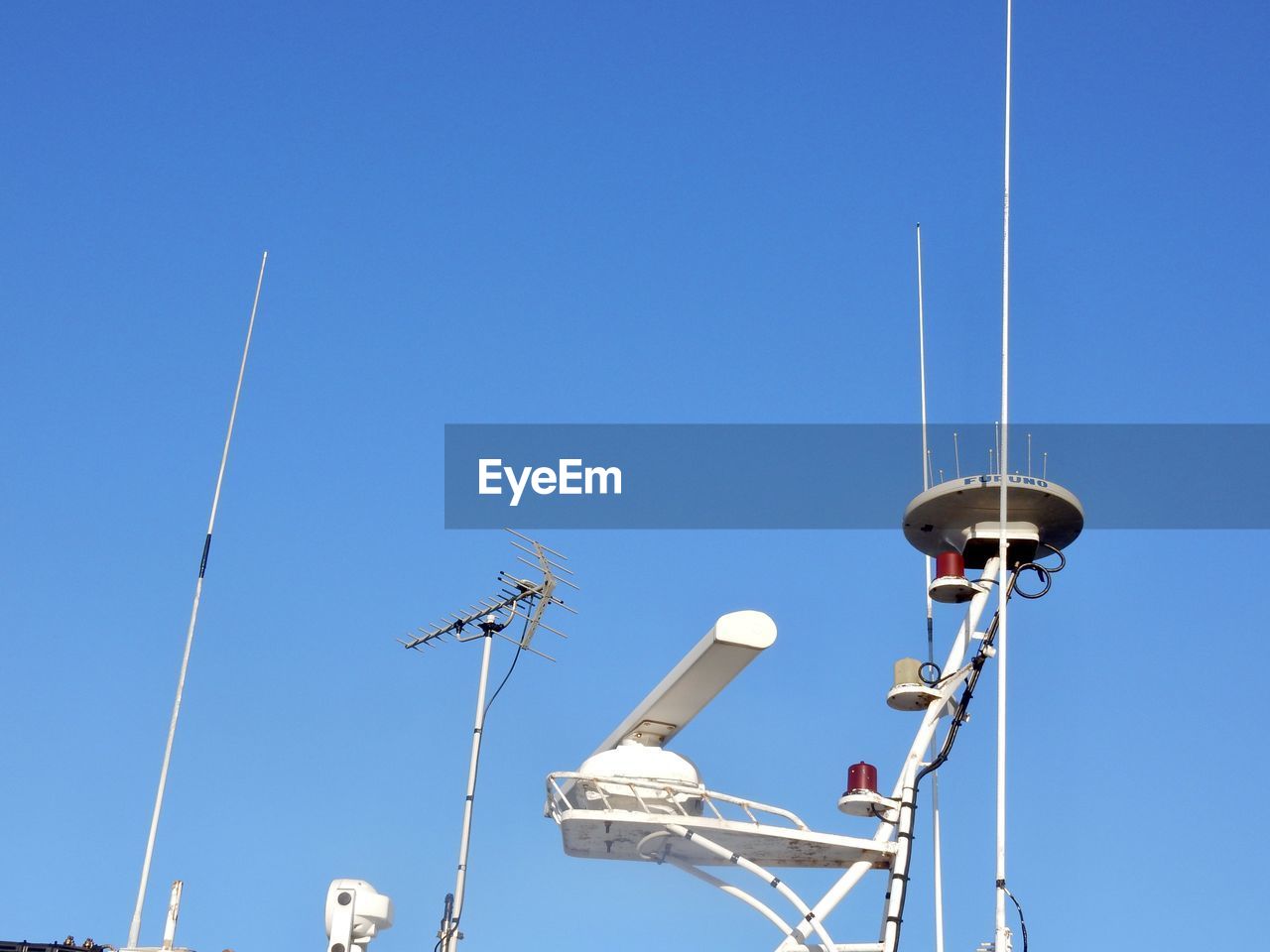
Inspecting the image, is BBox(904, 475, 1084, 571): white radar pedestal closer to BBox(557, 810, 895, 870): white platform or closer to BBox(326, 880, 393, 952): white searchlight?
BBox(557, 810, 895, 870): white platform

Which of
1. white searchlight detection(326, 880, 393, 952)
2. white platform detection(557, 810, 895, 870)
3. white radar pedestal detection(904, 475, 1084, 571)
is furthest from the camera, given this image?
white radar pedestal detection(904, 475, 1084, 571)

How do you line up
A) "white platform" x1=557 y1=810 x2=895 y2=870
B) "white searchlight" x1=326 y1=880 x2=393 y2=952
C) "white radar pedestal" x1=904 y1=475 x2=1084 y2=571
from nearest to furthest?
"white searchlight" x1=326 y1=880 x2=393 y2=952
"white platform" x1=557 y1=810 x2=895 y2=870
"white radar pedestal" x1=904 y1=475 x2=1084 y2=571

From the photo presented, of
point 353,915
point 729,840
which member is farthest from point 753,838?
point 353,915

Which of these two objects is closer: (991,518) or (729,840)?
(729,840)

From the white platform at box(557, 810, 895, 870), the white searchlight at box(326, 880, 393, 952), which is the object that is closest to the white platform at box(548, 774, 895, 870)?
the white platform at box(557, 810, 895, 870)

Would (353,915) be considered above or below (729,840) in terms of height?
below

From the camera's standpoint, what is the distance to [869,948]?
25734 millimetres

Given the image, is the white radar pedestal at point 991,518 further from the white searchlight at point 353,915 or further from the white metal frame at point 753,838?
the white searchlight at point 353,915

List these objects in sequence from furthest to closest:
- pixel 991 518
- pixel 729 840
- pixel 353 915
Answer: pixel 991 518, pixel 729 840, pixel 353 915

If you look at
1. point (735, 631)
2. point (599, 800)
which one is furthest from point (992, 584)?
point (599, 800)

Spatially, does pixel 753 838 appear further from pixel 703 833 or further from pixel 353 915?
pixel 353 915

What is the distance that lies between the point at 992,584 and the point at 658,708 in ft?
19.4

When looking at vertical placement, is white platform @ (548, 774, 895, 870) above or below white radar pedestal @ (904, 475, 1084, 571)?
below

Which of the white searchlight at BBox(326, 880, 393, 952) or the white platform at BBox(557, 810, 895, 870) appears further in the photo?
the white platform at BBox(557, 810, 895, 870)
